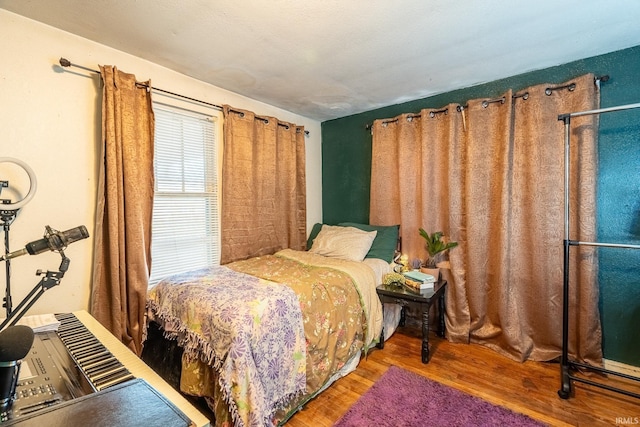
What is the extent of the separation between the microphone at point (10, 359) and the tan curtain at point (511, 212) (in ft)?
8.80

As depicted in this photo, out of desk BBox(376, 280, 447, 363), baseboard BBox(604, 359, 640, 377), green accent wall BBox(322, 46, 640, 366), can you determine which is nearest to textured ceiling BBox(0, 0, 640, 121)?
green accent wall BBox(322, 46, 640, 366)

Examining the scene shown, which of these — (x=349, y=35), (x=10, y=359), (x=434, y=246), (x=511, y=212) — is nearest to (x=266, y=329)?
(x=10, y=359)

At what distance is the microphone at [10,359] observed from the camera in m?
0.74

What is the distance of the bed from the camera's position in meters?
1.40

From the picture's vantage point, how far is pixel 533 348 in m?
2.25

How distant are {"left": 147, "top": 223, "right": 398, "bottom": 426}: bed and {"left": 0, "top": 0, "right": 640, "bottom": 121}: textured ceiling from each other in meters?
1.57

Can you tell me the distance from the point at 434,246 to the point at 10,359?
257 cm

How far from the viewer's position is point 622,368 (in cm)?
200

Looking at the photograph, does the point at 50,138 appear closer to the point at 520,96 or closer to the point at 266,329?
the point at 266,329

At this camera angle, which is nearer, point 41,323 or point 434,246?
point 41,323

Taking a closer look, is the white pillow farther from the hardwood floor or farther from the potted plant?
the hardwood floor

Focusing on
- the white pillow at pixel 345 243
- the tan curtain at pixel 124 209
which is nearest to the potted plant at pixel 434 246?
the white pillow at pixel 345 243

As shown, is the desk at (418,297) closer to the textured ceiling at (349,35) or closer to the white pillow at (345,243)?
the white pillow at (345,243)

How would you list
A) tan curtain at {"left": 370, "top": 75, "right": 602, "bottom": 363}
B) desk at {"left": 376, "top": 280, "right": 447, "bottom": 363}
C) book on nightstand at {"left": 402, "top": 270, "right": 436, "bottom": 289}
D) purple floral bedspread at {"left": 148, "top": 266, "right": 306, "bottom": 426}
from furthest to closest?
1. book on nightstand at {"left": 402, "top": 270, "right": 436, "bottom": 289}
2. desk at {"left": 376, "top": 280, "right": 447, "bottom": 363}
3. tan curtain at {"left": 370, "top": 75, "right": 602, "bottom": 363}
4. purple floral bedspread at {"left": 148, "top": 266, "right": 306, "bottom": 426}
